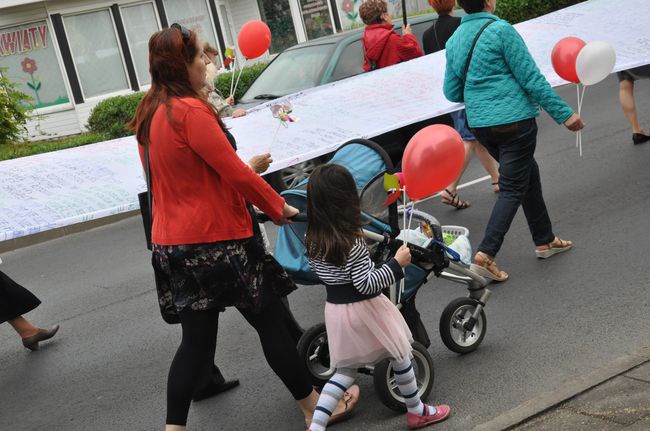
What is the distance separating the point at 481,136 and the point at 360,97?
172 centimetres

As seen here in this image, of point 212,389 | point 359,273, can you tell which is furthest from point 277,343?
point 212,389

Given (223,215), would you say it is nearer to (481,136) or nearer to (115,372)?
(115,372)

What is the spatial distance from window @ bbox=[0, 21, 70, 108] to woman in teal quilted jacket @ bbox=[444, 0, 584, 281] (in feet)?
62.7

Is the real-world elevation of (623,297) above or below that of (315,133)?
below

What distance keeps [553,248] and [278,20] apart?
21.6 metres

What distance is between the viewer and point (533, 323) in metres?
5.28

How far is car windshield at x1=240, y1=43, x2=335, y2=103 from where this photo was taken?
10.3m

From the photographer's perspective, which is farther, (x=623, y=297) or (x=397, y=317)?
(x=623, y=297)

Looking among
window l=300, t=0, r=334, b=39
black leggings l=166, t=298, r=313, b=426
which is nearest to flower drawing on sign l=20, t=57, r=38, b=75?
window l=300, t=0, r=334, b=39

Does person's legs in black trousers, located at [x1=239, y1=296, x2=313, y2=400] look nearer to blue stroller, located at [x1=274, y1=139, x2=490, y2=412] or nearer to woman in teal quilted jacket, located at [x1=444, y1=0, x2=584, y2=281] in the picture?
blue stroller, located at [x1=274, y1=139, x2=490, y2=412]

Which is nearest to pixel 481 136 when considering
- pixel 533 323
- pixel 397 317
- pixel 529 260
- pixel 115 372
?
pixel 529 260

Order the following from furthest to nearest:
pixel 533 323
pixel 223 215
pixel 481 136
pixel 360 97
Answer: pixel 360 97
pixel 481 136
pixel 533 323
pixel 223 215

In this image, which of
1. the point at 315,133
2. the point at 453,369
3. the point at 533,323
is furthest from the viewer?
the point at 315,133

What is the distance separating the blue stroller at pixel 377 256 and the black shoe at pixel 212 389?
739mm
